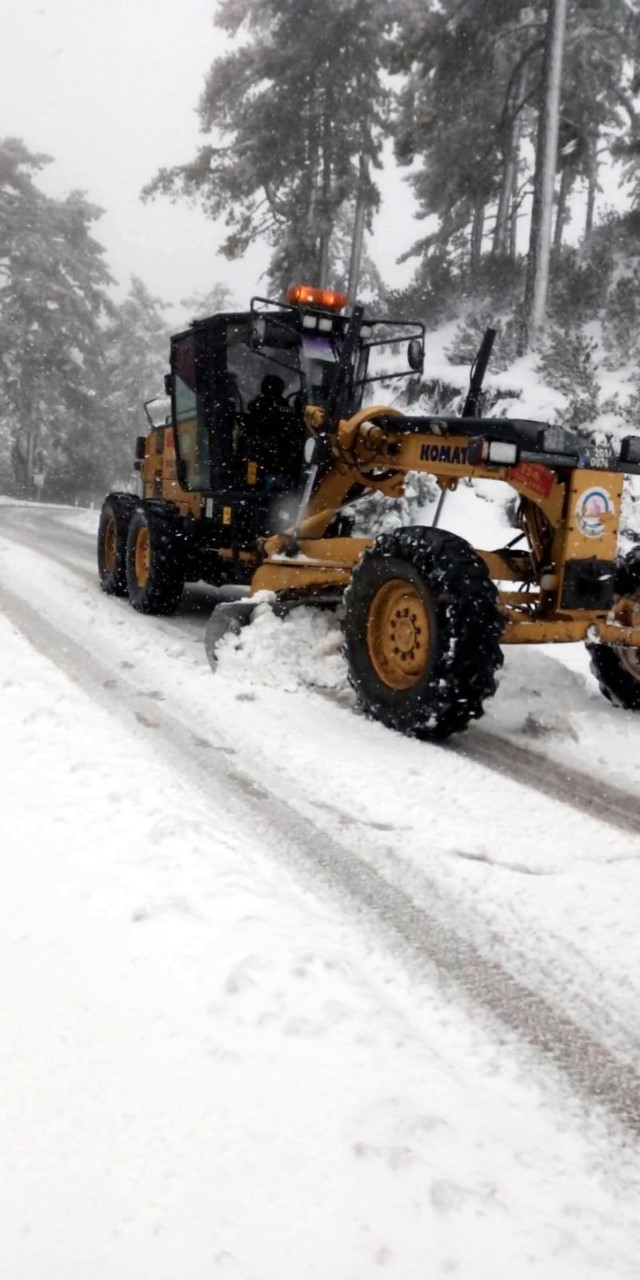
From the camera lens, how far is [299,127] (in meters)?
20.5

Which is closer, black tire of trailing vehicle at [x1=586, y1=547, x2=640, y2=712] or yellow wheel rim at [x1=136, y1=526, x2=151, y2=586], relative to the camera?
black tire of trailing vehicle at [x1=586, y1=547, x2=640, y2=712]

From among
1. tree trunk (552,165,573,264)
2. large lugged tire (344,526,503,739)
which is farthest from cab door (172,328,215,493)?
tree trunk (552,165,573,264)

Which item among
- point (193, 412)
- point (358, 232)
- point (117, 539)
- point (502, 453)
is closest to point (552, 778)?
point (502, 453)

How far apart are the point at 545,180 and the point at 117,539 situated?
Result: 1214 cm

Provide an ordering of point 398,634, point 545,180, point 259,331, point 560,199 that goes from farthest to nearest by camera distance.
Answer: point 560,199 → point 545,180 → point 259,331 → point 398,634

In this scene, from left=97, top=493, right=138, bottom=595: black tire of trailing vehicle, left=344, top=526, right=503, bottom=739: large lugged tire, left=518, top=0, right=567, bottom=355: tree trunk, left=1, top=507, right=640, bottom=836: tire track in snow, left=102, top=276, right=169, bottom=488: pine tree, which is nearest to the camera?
left=1, top=507, right=640, bottom=836: tire track in snow

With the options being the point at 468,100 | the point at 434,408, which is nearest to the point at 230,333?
the point at 434,408

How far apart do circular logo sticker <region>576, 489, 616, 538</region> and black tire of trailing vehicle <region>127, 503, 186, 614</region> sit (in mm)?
4223

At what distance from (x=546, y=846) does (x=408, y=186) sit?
115ft

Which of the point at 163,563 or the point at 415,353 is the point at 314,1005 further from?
the point at 163,563

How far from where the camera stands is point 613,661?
5.19m

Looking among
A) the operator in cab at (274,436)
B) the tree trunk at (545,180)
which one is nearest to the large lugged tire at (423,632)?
the operator in cab at (274,436)

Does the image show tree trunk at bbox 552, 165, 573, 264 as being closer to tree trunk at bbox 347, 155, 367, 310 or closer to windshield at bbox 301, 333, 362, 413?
tree trunk at bbox 347, 155, 367, 310

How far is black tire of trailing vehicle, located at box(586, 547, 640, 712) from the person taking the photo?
16.8ft
